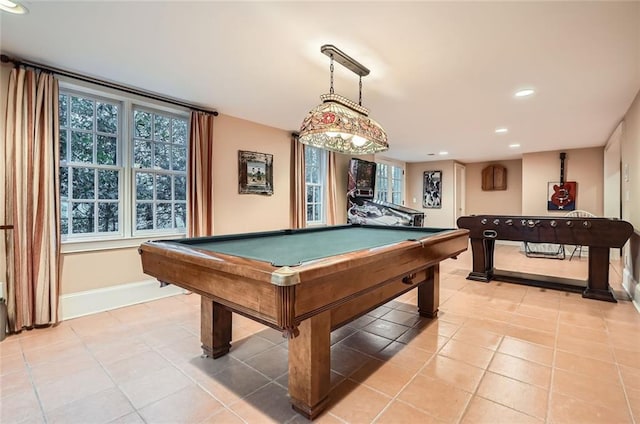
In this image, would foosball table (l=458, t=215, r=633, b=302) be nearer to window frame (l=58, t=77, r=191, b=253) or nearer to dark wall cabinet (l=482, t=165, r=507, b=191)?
window frame (l=58, t=77, r=191, b=253)

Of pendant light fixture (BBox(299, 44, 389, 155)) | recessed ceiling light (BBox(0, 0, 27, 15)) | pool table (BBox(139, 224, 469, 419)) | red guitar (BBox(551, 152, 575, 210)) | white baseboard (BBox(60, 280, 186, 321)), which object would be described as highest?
recessed ceiling light (BBox(0, 0, 27, 15))

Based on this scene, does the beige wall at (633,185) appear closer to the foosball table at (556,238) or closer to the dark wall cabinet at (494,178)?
the foosball table at (556,238)

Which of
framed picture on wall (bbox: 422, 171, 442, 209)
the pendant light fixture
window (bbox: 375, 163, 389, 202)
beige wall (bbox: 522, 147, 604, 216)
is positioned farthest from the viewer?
framed picture on wall (bbox: 422, 171, 442, 209)

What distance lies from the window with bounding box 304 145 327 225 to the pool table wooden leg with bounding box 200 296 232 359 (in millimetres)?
3582

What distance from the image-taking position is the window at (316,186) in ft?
18.8

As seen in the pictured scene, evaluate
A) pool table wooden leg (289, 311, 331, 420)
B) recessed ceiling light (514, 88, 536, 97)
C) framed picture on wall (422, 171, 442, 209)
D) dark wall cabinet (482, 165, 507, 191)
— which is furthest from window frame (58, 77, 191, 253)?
dark wall cabinet (482, 165, 507, 191)

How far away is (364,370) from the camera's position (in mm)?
1999

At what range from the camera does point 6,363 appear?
2.09 meters

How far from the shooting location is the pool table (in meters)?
1.24

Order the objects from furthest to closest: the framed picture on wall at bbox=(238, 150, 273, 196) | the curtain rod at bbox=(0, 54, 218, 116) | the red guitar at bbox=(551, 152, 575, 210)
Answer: the red guitar at bbox=(551, 152, 575, 210) → the framed picture on wall at bbox=(238, 150, 273, 196) → the curtain rod at bbox=(0, 54, 218, 116)

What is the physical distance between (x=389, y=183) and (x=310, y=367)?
719 cm

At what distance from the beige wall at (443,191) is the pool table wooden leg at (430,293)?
6251mm

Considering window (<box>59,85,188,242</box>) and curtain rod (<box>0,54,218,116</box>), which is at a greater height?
curtain rod (<box>0,54,218,116</box>)

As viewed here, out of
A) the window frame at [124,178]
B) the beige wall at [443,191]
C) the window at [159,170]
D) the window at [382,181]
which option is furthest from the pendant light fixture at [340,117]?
the beige wall at [443,191]
